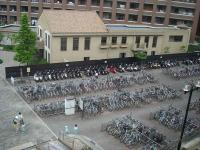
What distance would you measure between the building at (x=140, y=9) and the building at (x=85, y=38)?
1549cm

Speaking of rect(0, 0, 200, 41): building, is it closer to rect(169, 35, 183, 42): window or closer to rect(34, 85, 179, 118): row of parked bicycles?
rect(169, 35, 183, 42): window

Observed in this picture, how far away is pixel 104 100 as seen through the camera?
30594mm

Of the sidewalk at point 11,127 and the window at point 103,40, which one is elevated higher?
the window at point 103,40

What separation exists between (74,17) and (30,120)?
2058 centimetres

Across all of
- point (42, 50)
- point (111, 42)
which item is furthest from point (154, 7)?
point (42, 50)

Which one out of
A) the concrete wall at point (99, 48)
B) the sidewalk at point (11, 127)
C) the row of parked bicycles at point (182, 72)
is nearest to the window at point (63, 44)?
the concrete wall at point (99, 48)

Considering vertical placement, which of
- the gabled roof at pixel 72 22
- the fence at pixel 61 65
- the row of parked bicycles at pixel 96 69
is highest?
the gabled roof at pixel 72 22

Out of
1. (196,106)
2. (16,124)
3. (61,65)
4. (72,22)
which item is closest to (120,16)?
(72,22)

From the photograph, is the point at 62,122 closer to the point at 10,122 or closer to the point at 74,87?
the point at 10,122

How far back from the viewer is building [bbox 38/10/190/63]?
41531mm

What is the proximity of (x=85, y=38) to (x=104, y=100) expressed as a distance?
1431cm

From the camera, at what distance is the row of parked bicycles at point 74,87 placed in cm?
3170

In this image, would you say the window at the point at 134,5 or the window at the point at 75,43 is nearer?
the window at the point at 75,43

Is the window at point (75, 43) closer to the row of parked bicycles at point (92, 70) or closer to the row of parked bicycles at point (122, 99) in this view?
the row of parked bicycles at point (92, 70)
